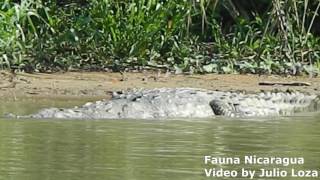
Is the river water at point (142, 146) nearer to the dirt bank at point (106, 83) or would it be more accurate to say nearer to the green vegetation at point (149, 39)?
the dirt bank at point (106, 83)

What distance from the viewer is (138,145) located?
226 inches

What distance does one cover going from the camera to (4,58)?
30.6 feet

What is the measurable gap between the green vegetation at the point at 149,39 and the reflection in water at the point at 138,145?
282 cm

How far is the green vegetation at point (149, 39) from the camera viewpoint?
1005 cm

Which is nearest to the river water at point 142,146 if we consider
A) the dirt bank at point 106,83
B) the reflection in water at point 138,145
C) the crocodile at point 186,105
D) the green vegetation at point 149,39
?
the reflection in water at point 138,145

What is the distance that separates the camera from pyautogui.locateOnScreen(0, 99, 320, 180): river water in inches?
189

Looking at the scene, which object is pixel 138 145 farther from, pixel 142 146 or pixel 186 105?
pixel 186 105

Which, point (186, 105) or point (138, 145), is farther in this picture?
point (186, 105)

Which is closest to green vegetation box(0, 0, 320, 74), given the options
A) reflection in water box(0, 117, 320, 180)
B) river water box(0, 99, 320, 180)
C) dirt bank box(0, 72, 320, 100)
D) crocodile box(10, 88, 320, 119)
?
dirt bank box(0, 72, 320, 100)

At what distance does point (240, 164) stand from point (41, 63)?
17.2ft

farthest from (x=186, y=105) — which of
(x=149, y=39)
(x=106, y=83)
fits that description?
(x=149, y=39)

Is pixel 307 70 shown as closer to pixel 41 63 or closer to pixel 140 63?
pixel 140 63

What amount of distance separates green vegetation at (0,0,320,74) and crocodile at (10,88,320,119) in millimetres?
1658

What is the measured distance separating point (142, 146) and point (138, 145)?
5 cm
